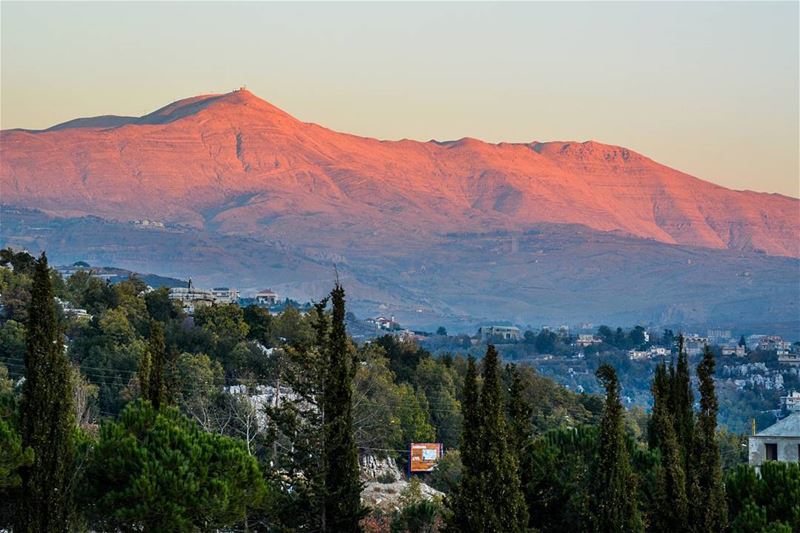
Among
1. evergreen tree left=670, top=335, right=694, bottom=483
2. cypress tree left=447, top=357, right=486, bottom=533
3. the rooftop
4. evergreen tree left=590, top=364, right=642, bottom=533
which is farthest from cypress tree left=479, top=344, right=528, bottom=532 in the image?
the rooftop

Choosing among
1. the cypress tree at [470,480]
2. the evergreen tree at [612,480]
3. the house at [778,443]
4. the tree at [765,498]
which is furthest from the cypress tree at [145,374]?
the house at [778,443]

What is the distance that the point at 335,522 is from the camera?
1578 inches

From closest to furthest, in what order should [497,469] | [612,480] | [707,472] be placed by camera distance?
1. [497,469]
2. [612,480]
3. [707,472]

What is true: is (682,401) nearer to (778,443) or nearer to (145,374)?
(778,443)

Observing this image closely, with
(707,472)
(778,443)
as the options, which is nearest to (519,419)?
(707,472)

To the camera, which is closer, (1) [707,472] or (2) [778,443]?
(1) [707,472]

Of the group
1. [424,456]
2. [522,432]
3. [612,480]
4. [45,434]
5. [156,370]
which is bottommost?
[424,456]

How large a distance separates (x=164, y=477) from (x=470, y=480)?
6.98 metres

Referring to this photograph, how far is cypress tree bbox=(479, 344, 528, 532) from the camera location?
37219mm

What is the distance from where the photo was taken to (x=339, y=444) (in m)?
40.3

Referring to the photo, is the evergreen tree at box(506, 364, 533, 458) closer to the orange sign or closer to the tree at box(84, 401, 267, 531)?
the tree at box(84, 401, 267, 531)

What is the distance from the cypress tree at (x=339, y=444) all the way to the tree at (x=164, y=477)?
1.87m

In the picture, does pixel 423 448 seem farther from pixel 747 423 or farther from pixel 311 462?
pixel 747 423

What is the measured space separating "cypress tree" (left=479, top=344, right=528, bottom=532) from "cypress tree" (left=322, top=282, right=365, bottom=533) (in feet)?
12.4
